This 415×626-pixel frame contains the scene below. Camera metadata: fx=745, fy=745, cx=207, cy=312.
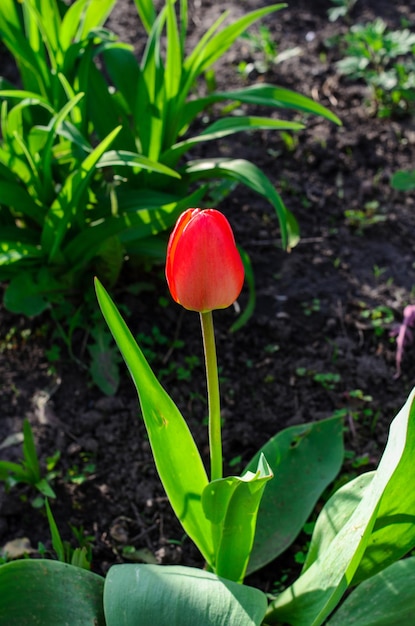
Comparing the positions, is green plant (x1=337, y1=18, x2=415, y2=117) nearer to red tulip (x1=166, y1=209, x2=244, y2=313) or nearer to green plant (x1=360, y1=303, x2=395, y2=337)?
green plant (x1=360, y1=303, x2=395, y2=337)

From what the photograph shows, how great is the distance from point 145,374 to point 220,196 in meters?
1.23

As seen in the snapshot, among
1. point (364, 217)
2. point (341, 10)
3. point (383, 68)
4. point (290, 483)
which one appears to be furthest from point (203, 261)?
point (341, 10)

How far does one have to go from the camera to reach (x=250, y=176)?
6.53 feet

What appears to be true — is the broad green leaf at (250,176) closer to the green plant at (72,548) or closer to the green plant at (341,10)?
the green plant at (72,548)

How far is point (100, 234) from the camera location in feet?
6.61

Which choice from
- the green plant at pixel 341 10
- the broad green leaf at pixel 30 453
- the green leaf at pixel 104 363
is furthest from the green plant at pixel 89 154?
the green plant at pixel 341 10

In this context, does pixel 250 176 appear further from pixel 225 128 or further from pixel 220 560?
pixel 220 560

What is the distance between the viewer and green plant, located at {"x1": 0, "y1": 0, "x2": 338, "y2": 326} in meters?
1.99

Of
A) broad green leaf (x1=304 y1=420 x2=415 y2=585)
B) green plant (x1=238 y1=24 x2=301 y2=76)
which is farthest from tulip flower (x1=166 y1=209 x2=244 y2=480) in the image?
green plant (x1=238 y1=24 x2=301 y2=76)

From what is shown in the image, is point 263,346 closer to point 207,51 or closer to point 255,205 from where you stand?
point 255,205

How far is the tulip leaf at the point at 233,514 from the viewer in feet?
3.87

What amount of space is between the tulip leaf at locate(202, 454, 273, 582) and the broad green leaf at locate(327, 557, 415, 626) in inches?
8.1

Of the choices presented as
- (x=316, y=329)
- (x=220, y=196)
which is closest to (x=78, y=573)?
(x=316, y=329)

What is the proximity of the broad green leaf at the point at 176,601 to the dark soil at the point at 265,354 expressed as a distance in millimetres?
507
